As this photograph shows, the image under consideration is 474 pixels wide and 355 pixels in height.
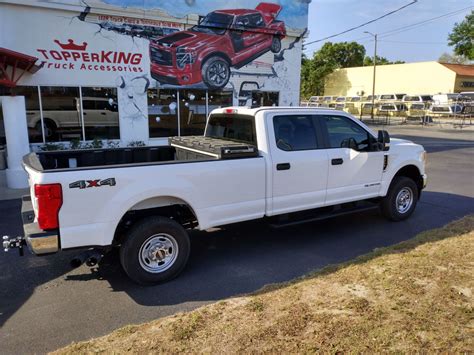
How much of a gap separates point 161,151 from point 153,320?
9.25ft

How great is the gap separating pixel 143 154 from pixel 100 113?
7.29 meters

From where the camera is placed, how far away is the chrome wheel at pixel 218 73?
13.7 metres

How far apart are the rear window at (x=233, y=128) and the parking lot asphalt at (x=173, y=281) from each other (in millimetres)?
1516

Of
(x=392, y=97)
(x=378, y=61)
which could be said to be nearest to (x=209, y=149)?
(x=392, y=97)

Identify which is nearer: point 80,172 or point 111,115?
point 80,172

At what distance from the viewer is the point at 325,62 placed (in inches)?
2416

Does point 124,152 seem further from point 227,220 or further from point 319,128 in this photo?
Answer: point 319,128

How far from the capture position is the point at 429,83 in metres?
48.4

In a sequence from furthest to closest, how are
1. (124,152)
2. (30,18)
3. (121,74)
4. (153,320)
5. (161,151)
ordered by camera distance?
1. (121,74)
2. (30,18)
3. (161,151)
4. (124,152)
5. (153,320)

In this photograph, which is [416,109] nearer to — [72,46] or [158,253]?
[72,46]

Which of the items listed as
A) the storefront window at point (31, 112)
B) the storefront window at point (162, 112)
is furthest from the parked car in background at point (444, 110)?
the storefront window at point (31, 112)

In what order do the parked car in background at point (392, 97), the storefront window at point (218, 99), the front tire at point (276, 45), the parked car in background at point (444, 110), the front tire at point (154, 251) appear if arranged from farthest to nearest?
the parked car in background at point (392, 97) < the parked car in background at point (444, 110) < the front tire at point (276, 45) < the storefront window at point (218, 99) < the front tire at point (154, 251)

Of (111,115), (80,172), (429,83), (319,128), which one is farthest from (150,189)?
(429,83)

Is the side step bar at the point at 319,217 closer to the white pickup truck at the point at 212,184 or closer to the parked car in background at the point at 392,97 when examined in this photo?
the white pickup truck at the point at 212,184
